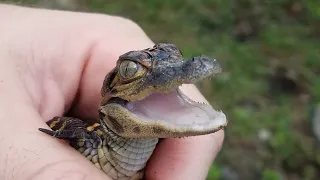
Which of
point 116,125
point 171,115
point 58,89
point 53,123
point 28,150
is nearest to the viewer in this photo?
point 28,150

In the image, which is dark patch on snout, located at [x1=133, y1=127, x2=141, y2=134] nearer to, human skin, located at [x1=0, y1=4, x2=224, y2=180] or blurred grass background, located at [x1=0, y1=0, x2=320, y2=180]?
human skin, located at [x1=0, y1=4, x2=224, y2=180]

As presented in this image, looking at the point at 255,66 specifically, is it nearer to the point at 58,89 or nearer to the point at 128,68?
the point at 58,89

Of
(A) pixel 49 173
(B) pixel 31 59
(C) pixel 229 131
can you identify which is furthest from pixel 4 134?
(C) pixel 229 131

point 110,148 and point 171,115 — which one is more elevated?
point 171,115

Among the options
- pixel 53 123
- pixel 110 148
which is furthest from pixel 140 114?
pixel 53 123

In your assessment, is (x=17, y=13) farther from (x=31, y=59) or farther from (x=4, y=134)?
(x=4, y=134)

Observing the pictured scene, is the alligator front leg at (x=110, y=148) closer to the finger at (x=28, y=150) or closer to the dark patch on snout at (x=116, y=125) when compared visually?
the dark patch on snout at (x=116, y=125)

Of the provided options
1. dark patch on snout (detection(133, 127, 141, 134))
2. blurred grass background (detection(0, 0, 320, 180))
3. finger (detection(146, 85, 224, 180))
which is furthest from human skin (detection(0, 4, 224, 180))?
blurred grass background (detection(0, 0, 320, 180))
